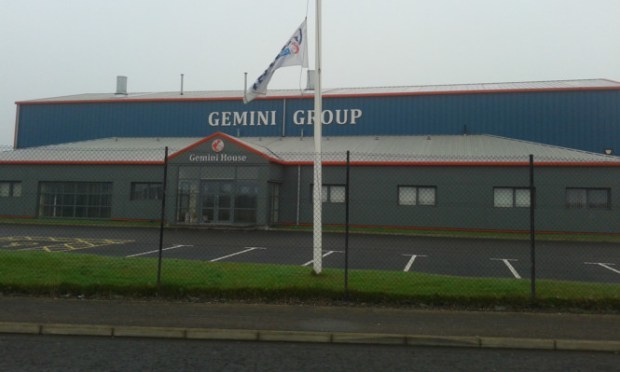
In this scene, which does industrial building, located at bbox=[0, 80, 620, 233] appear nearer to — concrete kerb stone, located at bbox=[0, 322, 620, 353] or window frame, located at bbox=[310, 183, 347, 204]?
window frame, located at bbox=[310, 183, 347, 204]

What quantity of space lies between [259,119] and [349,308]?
30.6 m

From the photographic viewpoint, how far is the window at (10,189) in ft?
103

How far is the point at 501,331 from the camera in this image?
690 centimetres

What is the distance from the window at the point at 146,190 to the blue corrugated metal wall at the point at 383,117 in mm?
9467

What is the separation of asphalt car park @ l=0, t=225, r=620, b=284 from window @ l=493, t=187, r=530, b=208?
456 cm

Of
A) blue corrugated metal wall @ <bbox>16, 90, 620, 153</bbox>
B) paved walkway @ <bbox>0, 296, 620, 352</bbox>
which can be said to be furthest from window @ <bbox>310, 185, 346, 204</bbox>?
paved walkway @ <bbox>0, 296, 620, 352</bbox>

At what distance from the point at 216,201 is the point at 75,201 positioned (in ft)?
29.1

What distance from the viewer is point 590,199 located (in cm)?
2583

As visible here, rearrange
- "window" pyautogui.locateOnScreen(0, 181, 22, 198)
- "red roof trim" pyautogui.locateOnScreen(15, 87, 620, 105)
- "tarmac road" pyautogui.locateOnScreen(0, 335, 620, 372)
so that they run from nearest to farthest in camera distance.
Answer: "tarmac road" pyautogui.locateOnScreen(0, 335, 620, 372) < "window" pyautogui.locateOnScreen(0, 181, 22, 198) < "red roof trim" pyautogui.locateOnScreen(15, 87, 620, 105)

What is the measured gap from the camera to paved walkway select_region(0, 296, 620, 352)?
657 centimetres

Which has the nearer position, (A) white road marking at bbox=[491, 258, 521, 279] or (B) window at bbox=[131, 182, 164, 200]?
(A) white road marking at bbox=[491, 258, 521, 279]

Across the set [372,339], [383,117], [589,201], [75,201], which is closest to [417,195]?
[589,201]

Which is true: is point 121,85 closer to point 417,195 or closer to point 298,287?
point 417,195

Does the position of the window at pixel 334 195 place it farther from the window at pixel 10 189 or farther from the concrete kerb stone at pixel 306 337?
the concrete kerb stone at pixel 306 337
